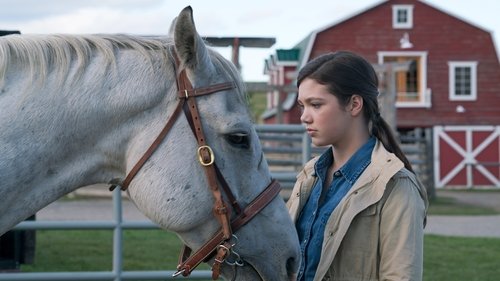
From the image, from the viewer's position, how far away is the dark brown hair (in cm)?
274

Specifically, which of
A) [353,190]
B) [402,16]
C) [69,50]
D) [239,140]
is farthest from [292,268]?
[402,16]

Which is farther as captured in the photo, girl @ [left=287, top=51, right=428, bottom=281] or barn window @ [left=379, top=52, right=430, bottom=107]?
barn window @ [left=379, top=52, right=430, bottom=107]

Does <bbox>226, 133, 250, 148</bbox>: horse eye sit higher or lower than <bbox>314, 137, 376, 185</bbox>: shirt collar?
higher

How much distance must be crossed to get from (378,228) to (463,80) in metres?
27.4

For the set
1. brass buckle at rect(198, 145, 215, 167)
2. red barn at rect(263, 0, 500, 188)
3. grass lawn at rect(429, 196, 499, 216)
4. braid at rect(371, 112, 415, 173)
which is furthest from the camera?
red barn at rect(263, 0, 500, 188)

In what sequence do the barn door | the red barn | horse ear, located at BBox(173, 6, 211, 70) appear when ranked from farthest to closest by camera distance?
the red barn, the barn door, horse ear, located at BBox(173, 6, 211, 70)

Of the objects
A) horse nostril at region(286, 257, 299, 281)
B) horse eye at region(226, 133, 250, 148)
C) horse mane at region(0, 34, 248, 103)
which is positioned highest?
horse mane at region(0, 34, 248, 103)

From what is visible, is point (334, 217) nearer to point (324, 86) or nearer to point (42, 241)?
point (324, 86)

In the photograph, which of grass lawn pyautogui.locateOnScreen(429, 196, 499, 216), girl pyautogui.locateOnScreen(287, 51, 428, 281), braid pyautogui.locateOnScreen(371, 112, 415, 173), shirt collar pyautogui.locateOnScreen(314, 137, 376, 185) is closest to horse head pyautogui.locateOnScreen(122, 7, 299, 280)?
girl pyautogui.locateOnScreen(287, 51, 428, 281)

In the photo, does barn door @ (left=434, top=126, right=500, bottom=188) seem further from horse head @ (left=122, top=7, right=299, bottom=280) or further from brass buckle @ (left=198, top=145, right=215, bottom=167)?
brass buckle @ (left=198, top=145, right=215, bottom=167)

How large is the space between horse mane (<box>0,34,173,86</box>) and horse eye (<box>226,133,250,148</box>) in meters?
0.34

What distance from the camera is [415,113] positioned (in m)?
28.7

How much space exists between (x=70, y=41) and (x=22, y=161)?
0.41 meters

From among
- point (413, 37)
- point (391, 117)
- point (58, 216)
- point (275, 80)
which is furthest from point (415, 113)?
point (58, 216)
